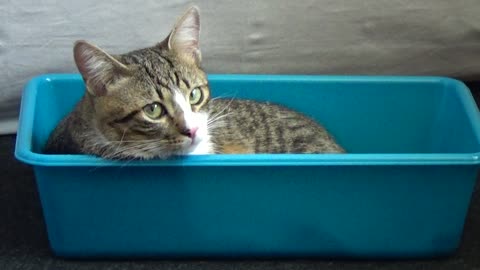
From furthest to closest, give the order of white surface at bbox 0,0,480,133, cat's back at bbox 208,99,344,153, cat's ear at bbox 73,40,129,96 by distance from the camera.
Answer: white surface at bbox 0,0,480,133, cat's back at bbox 208,99,344,153, cat's ear at bbox 73,40,129,96

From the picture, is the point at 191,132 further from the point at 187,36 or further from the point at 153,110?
the point at 187,36

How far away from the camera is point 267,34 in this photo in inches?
68.5

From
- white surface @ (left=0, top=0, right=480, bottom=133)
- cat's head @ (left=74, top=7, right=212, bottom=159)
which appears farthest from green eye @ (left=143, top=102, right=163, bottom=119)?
white surface @ (left=0, top=0, right=480, bottom=133)

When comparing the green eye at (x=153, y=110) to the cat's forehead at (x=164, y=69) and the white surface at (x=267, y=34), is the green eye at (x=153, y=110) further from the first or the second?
the white surface at (x=267, y=34)

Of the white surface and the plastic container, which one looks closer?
the plastic container

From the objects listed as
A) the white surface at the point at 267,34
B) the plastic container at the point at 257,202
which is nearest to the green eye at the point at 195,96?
the plastic container at the point at 257,202

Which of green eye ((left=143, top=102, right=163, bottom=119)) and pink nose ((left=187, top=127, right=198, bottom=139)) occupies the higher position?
green eye ((left=143, top=102, right=163, bottom=119))

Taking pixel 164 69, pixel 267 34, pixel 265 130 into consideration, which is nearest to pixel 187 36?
pixel 164 69

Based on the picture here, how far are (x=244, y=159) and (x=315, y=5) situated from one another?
0.60 metres

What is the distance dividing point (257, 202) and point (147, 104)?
293mm

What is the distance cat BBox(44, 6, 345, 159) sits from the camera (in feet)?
3.98

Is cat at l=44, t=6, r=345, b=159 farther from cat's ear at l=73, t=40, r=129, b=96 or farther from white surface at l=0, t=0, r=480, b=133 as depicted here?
white surface at l=0, t=0, r=480, b=133

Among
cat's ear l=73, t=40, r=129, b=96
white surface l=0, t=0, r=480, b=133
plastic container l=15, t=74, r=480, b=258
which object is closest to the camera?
cat's ear l=73, t=40, r=129, b=96

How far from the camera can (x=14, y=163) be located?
172cm
